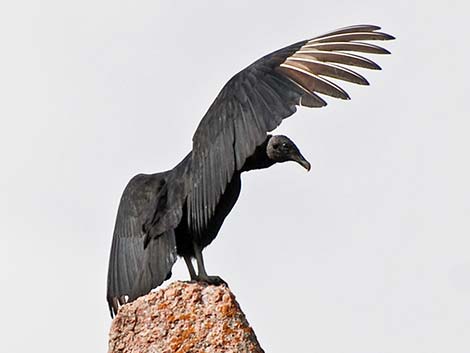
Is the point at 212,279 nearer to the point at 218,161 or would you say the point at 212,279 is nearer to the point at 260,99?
the point at 218,161

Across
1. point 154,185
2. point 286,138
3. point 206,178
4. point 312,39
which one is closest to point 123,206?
point 154,185

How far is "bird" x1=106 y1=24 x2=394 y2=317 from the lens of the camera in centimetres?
533

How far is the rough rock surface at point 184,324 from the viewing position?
4.09 metres

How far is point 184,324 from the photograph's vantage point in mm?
4152

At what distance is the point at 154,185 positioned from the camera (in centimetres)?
568

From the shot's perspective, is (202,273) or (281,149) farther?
(281,149)

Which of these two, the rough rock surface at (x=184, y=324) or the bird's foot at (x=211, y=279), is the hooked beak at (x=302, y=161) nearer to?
the bird's foot at (x=211, y=279)

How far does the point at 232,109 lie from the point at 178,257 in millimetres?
820

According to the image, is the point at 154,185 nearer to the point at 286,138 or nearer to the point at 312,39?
the point at 286,138

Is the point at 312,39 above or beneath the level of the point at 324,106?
above

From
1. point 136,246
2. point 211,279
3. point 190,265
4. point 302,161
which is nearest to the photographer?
point 211,279

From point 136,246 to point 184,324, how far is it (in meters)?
1.53

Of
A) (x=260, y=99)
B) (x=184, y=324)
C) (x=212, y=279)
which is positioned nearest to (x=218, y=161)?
(x=260, y=99)

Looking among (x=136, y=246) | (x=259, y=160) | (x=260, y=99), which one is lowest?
(x=136, y=246)
